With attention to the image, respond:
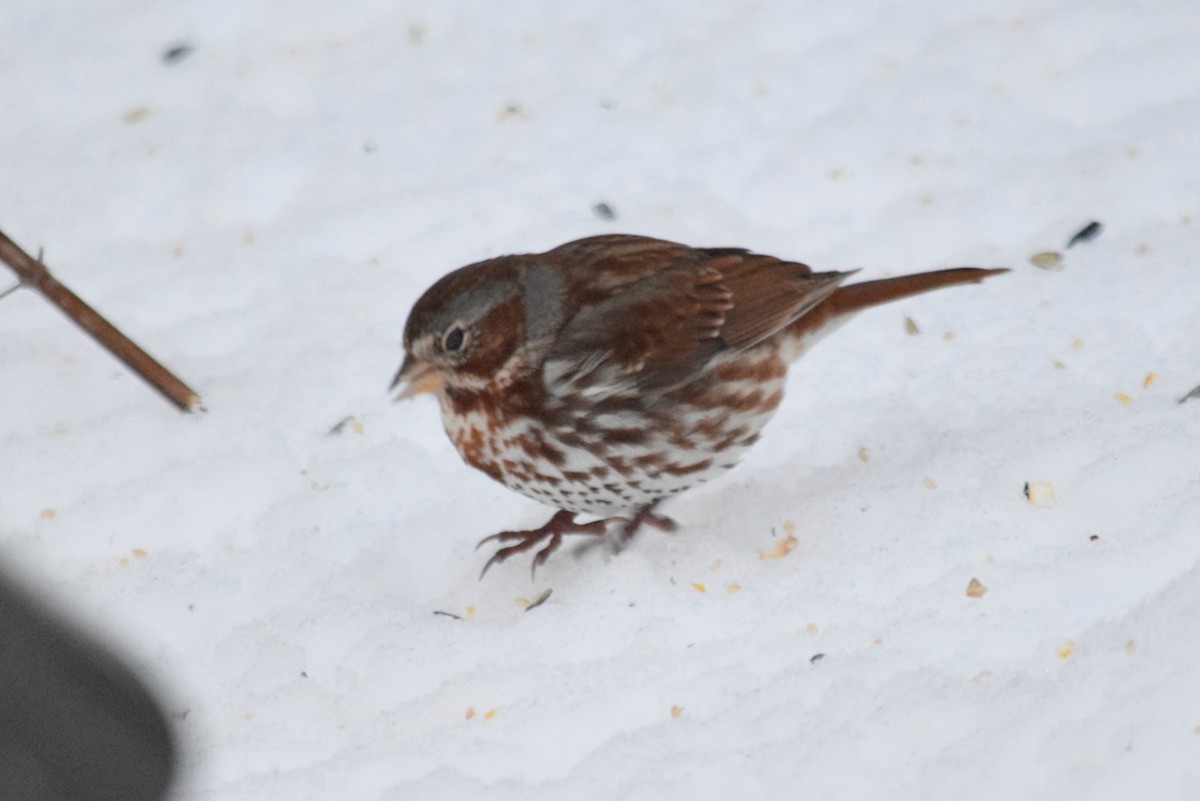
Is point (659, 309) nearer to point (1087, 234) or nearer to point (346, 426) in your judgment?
point (346, 426)

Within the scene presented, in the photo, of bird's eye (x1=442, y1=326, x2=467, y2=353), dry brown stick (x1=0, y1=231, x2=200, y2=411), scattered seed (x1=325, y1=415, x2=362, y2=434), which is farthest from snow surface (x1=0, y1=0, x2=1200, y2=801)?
bird's eye (x1=442, y1=326, x2=467, y2=353)

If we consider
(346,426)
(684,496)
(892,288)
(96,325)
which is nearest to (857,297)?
(892,288)

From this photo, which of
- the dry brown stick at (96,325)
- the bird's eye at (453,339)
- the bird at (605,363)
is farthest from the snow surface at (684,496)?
the bird's eye at (453,339)

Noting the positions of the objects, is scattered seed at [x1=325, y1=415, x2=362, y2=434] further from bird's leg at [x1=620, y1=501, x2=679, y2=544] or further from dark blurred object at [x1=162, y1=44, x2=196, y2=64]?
dark blurred object at [x1=162, y1=44, x2=196, y2=64]

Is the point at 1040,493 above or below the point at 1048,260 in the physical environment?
below

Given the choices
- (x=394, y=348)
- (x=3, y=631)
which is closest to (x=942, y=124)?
(x=394, y=348)

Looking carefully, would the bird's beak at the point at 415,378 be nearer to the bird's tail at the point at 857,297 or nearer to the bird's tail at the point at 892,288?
the bird's tail at the point at 857,297
